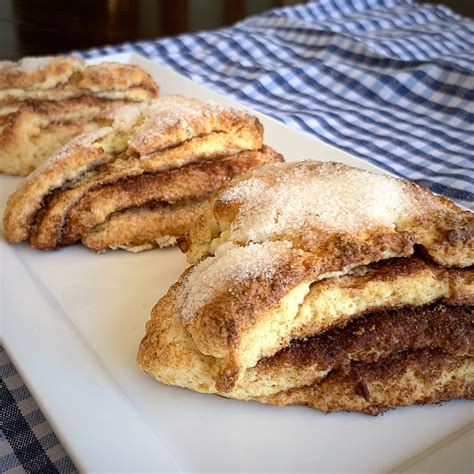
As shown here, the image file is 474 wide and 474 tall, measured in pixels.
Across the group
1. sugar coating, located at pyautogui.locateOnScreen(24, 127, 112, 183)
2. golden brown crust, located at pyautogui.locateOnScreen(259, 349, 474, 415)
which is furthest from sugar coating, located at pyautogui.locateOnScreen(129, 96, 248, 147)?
golden brown crust, located at pyautogui.locateOnScreen(259, 349, 474, 415)

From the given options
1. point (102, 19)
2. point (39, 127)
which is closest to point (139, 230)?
point (39, 127)

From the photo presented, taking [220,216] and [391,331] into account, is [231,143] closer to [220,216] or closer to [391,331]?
[220,216]

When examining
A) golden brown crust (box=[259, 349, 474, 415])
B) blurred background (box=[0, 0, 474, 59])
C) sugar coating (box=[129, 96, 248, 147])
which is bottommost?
blurred background (box=[0, 0, 474, 59])

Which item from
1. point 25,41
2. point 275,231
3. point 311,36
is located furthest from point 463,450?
point 25,41

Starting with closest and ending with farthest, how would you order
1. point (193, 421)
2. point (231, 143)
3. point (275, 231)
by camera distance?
1. point (193, 421)
2. point (275, 231)
3. point (231, 143)

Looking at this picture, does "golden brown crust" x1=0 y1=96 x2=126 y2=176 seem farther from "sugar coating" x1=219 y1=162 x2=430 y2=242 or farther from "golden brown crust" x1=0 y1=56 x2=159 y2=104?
"sugar coating" x1=219 y1=162 x2=430 y2=242

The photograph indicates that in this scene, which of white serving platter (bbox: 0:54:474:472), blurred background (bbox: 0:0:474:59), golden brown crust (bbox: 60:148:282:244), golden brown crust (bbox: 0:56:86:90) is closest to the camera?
white serving platter (bbox: 0:54:474:472)

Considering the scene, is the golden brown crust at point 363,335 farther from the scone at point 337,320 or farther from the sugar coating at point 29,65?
the sugar coating at point 29,65

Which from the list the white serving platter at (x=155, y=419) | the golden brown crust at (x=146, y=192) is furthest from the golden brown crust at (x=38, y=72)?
the white serving platter at (x=155, y=419)
